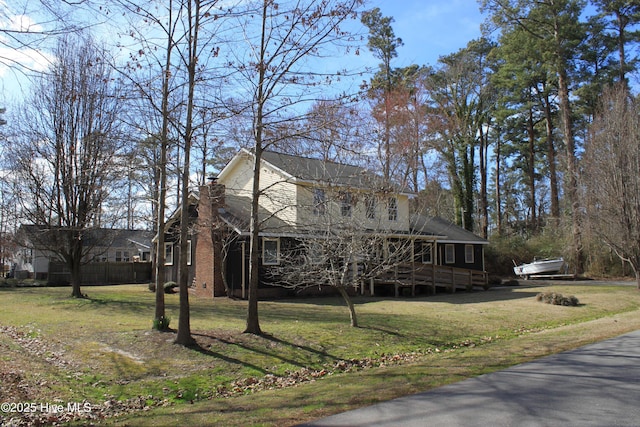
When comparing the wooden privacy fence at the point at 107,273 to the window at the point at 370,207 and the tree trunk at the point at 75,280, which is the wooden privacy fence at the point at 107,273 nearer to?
the tree trunk at the point at 75,280

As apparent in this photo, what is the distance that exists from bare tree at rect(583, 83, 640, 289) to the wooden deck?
699 centimetres

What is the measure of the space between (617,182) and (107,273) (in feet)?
108

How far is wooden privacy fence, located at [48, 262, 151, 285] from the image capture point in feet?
104

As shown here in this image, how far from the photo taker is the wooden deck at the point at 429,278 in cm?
2327

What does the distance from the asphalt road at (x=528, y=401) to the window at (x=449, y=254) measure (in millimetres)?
23065

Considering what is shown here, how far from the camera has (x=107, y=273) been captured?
115 ft

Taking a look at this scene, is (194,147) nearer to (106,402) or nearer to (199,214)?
(106,402)

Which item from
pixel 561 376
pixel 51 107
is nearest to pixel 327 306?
pixel 561 376

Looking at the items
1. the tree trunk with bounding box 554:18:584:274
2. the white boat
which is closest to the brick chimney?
the tree trunk with bounding box 554:18:584:274

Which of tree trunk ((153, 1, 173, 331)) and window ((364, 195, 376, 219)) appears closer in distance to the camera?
tree trunk ((153, 1, 173, 331))

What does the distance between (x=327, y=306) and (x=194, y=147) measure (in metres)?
9.57

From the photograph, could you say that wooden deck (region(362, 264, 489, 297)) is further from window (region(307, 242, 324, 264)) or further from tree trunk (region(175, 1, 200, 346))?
tree trunk (region(175, 1, 200, 346))

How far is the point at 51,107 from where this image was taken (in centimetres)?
1991

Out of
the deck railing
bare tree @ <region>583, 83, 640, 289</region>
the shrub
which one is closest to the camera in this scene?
the shrub
